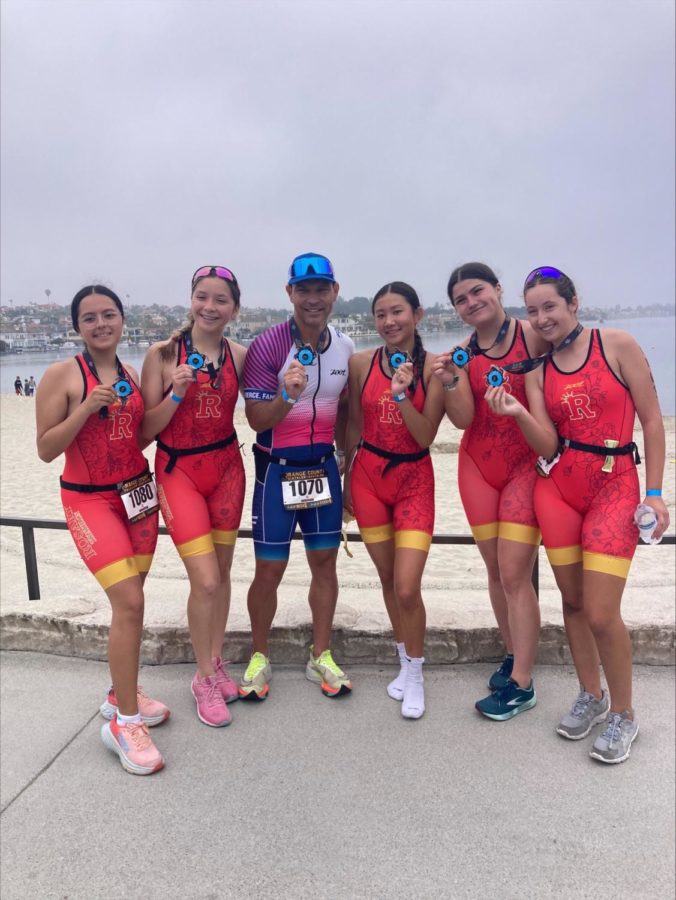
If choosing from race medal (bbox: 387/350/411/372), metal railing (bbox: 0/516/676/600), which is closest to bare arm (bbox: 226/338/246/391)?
race medal (bbox: 387/350/411/372)

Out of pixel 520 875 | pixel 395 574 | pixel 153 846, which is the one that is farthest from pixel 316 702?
pixel 520 875

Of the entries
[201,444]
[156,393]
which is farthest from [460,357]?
[156,393]

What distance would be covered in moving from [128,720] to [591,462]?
251 cm

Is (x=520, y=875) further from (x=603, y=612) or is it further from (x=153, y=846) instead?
(x=153, y=846)

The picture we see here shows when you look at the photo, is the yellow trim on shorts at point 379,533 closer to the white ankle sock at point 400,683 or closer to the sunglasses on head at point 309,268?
the white ankle sock at point 400,683

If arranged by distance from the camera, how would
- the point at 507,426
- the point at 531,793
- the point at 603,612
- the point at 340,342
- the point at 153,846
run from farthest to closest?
the point at 340,342 → the point at 507,426 → the point at 603,612 → the point at 531,793 → the point at 153,846

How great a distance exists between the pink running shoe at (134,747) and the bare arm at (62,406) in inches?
52.6

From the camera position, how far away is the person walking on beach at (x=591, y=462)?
9.31ft

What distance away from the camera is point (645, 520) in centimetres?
278

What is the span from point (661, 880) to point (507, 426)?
1954 mm

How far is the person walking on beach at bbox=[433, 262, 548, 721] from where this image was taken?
10.3 feet

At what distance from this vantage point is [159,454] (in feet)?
10.8

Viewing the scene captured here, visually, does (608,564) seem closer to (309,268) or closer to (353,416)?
(353,416)

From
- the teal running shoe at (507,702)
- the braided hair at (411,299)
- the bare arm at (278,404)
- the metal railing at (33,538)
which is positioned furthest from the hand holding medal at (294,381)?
the teal running shoe at (507,702)
